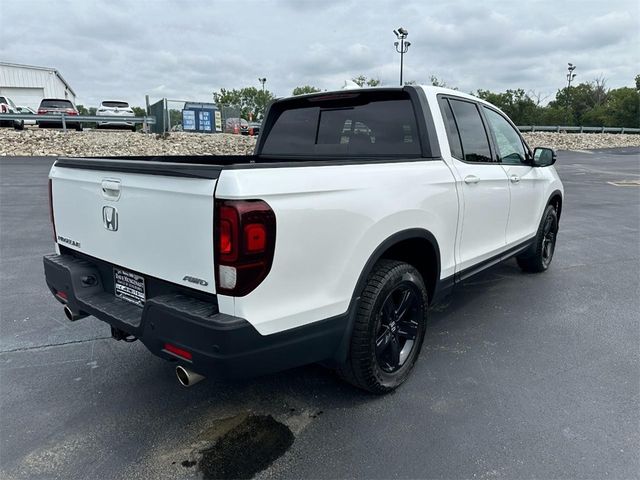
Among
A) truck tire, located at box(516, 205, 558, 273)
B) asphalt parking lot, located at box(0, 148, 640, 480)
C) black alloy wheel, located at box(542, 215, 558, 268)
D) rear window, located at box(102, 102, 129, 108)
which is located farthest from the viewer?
Result: rear window, located at box(102, 102, 129, 108)

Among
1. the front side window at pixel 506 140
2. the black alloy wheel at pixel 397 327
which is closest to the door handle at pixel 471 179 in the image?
the front side window at pixel 506 140

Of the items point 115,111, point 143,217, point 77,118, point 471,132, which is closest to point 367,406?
point 143,217

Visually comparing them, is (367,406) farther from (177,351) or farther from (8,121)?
(8,121)

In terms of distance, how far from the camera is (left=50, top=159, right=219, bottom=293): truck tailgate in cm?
210

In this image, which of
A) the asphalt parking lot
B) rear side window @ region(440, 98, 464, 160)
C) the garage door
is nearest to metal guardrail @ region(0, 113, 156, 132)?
the asphalt parking lot

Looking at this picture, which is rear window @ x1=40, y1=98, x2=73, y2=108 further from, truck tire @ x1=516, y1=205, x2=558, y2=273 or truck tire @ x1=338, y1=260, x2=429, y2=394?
truck tire @ x1=338, y1=260, x2=429, y2=394

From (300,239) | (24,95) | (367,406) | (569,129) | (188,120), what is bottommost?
(367,406)

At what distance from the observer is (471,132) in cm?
386

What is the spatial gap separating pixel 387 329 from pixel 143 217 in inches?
63.1

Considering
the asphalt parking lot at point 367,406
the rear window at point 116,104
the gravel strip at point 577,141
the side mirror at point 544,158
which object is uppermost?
the rear window at point 116,104

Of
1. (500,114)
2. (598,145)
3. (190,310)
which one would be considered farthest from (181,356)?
(598,145)

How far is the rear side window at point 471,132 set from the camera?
370 centimetres

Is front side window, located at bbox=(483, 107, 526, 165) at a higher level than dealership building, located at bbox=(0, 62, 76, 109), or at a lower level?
lower

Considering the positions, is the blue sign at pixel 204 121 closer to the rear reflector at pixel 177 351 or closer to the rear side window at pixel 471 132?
the rear side window at pixel 471 132
